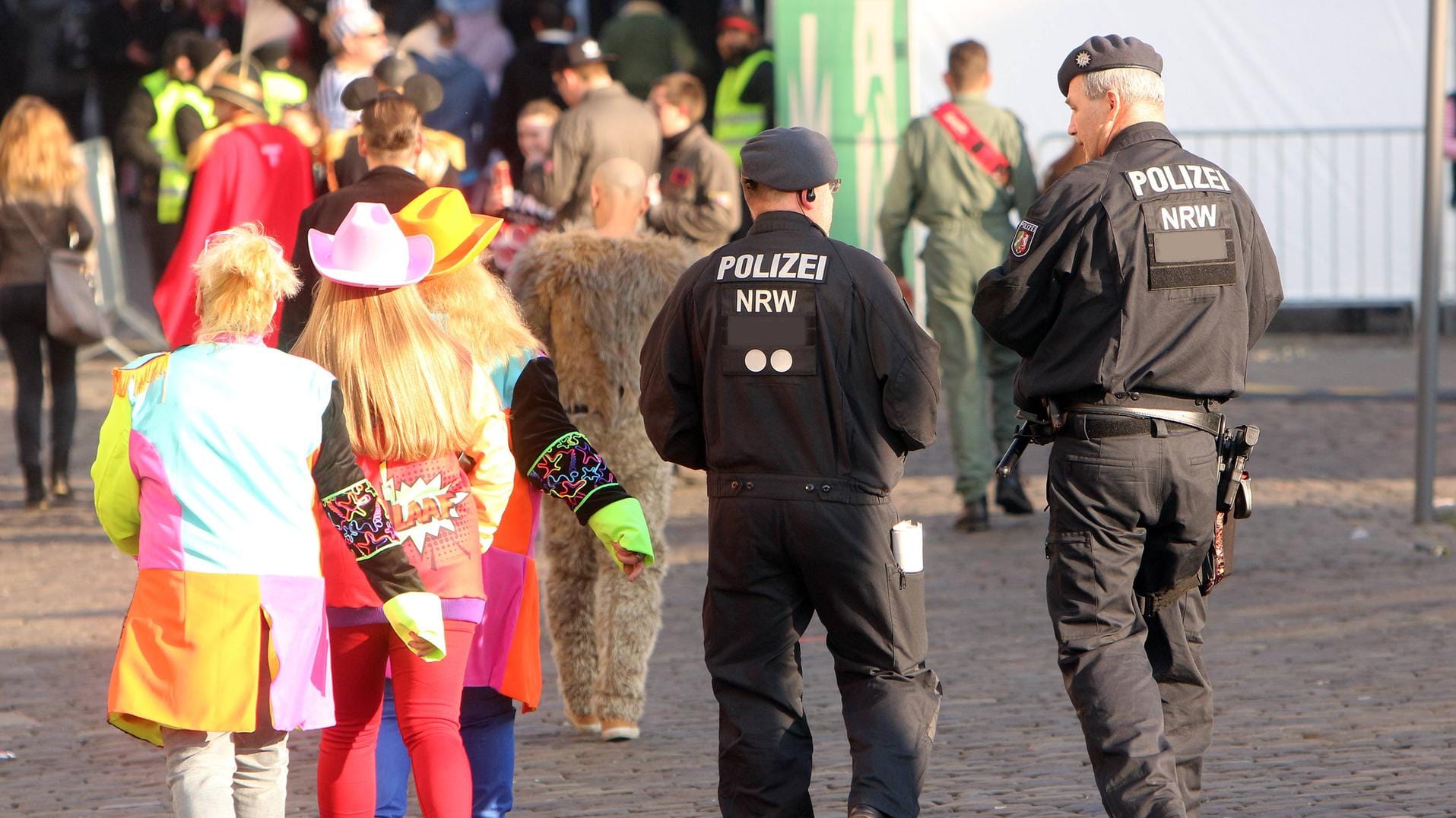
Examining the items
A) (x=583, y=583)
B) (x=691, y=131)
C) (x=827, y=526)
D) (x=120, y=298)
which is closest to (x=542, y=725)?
(x=583, y=583)

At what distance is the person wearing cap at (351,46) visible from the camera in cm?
1036

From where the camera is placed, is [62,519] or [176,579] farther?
[62,519]

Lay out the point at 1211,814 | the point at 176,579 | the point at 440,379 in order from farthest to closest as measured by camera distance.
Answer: the point at 1211,814 → the point at 440,379 → the point at 176,579

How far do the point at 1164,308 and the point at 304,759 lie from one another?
310 centimetres

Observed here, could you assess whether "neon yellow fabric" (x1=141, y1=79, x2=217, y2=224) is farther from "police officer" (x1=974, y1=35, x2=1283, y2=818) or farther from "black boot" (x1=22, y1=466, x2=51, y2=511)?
"police officer" (x1=974, y1=35, x2=1283, y2=818)

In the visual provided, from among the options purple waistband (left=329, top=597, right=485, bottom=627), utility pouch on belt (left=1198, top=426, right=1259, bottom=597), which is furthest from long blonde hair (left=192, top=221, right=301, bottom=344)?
utility pouch on belt (left=1198, top=426, right=1259, bottom=597)

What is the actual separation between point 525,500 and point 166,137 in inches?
341

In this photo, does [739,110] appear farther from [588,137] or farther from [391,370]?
[391,370]

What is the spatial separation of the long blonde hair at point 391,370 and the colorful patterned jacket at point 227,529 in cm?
17

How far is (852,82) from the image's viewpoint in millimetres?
12703

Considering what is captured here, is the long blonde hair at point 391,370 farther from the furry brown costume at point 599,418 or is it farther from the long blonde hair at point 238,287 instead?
the furry brown costume at point 599,418

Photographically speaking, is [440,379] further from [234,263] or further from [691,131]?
[691,131]

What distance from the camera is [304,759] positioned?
5.98 m

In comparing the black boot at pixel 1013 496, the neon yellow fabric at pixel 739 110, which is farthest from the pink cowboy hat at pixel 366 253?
the neon yellow fabric at pixel 739 110
